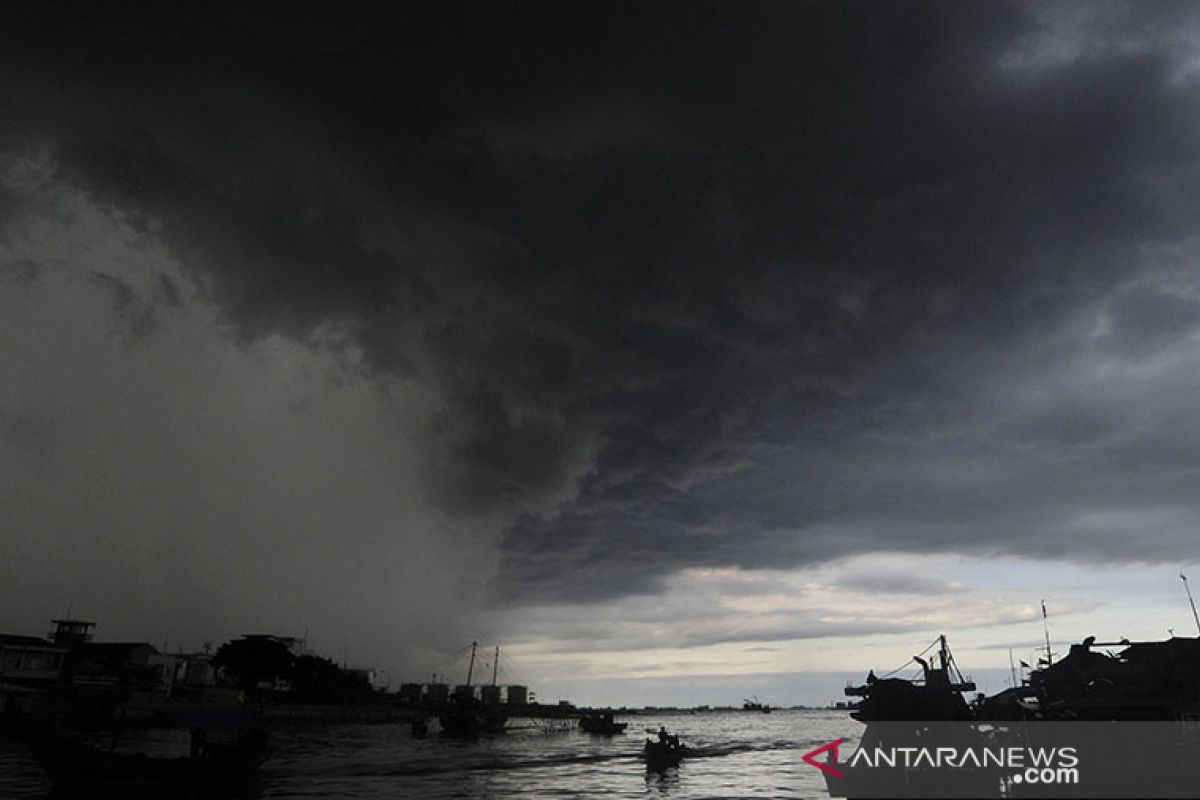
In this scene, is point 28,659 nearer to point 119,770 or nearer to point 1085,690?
point 119,770

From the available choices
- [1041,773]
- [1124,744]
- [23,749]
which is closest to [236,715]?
[23,749]

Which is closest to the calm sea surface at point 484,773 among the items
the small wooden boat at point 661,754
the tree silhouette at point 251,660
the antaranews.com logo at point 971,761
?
the small wooden boat at point 661,754

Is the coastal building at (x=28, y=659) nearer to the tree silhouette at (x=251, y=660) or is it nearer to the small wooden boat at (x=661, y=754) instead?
the tree silhouette at (x=251, y=660)

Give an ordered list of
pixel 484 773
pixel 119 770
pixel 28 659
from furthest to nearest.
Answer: pixel 28 659
pixel 484 773
pixel 119 770

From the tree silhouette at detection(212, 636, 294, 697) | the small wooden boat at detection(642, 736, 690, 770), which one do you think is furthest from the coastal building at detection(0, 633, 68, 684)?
the small wooden boat at detection(642, 736, 690, 770)

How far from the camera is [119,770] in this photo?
4378cm

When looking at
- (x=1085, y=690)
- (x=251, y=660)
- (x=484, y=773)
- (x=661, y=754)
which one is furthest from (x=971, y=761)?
(x=251, y=660)

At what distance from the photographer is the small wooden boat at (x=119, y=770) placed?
43656 mm

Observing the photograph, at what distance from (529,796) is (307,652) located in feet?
517

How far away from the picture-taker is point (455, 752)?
346 feet

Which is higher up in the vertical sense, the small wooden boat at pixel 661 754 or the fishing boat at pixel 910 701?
the fishing boat at pixel 910 701

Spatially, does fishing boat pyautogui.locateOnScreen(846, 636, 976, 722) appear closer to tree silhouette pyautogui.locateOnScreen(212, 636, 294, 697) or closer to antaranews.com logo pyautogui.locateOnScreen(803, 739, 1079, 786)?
antaranews.com logo pyautogui.locateOnScreen(803, 739, 1079, 786)

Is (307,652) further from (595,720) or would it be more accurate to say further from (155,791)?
(155,791)

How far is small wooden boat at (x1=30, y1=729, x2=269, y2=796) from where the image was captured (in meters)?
43.7
